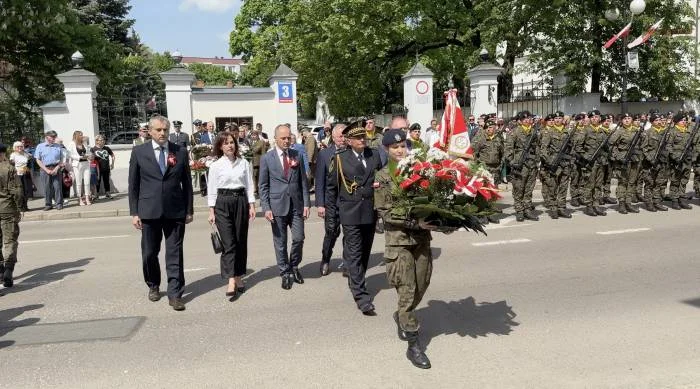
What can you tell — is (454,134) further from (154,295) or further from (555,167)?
(555,167)

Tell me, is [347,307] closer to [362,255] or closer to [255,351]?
[362,255]

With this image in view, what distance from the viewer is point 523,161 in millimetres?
10719

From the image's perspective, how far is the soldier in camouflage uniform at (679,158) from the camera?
37.7 feet

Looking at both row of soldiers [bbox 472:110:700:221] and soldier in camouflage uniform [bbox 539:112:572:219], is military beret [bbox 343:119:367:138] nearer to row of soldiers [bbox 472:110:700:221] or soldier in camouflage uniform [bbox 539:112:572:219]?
row of soldiers [bbox 472:110:700:221]

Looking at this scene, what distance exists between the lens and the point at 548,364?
4.54 m

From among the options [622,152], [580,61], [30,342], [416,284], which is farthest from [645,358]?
[580,61]

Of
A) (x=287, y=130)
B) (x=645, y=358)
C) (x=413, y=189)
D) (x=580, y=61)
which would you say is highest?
(x=580, y=61)

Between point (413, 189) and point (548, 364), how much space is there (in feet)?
5.52

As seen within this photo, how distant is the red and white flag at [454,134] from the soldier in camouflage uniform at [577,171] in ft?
22.2

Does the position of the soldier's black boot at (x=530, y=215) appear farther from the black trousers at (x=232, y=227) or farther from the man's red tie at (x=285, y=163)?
the black trousers at (x=232, y=227)

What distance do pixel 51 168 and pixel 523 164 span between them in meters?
10.8

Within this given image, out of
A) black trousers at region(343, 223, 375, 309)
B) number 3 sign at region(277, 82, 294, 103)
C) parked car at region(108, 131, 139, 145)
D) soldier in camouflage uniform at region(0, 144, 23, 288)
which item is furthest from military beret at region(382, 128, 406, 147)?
parked car at region(108, 131, 139, 145)

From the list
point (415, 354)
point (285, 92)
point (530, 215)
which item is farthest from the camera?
point (285, 92)

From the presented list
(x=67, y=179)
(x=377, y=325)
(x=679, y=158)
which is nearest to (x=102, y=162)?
(x=67, y=179)
